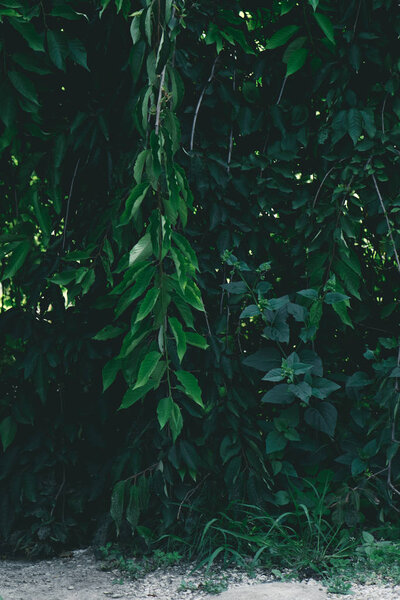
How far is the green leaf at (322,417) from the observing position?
2.72m

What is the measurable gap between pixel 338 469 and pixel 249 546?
471 mm

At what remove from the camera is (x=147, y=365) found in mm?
2285

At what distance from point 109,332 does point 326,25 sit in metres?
1.32

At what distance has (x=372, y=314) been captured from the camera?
9.93ft

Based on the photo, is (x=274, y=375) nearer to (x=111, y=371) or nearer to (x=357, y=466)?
(x=357, y=466)

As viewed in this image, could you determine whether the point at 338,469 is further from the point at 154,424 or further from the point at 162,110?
the point at 162,110

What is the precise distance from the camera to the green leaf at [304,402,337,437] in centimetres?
272

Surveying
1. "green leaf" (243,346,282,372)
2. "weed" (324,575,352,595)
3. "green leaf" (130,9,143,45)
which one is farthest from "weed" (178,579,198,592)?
"green leaf" (130,9,143,45)

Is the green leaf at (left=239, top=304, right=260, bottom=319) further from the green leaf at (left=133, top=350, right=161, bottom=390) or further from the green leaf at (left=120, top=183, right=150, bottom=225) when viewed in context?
the green leaf at (left=120, top=183, right=150, bottom=225)

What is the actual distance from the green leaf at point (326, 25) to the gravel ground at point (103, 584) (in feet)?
6.23

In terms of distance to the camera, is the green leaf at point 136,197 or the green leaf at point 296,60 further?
the green leaf at point 296,60

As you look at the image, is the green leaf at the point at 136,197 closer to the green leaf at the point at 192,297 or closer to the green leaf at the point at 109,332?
the green leaf at the point at 192,297

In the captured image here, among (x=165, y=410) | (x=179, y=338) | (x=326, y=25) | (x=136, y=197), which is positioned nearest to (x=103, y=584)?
(x=165, y=410)

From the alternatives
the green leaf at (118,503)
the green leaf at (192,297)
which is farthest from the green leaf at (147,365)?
the green leaf at (118,503)
